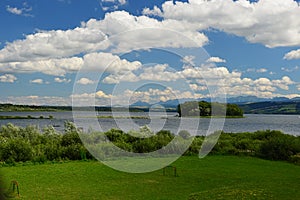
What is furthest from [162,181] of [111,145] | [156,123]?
[156,123]

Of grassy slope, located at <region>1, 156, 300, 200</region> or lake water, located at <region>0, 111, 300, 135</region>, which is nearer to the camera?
grassy slope, located at <region>1, 156, 300, 200</region>

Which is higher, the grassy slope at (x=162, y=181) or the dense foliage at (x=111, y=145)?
the dense foliage at (x=111, y=145)

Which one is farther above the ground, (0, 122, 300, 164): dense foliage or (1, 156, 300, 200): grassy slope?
(0, 122, 300, 164): dense foliage

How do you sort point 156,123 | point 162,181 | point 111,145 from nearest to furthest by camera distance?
1. point 162,181
2. point 111,145
3. point 156,123

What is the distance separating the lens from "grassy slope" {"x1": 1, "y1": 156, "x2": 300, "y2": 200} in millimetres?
11883

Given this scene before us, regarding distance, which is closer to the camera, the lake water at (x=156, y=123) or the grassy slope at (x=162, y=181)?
the grassy slope at (x=162, y=181)

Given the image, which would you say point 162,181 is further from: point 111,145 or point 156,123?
point 156,123

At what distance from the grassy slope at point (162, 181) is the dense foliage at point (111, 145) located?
190 cm

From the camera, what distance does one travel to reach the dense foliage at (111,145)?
2022 centimetres

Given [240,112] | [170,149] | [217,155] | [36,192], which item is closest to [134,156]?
[170,149]

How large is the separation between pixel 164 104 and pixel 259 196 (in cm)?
549

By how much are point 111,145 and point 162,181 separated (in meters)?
9.15

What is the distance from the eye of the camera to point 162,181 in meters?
14.4

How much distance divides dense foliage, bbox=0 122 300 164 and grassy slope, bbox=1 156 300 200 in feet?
6.23
